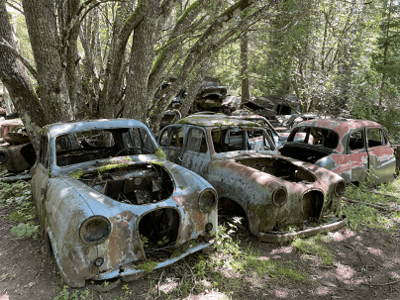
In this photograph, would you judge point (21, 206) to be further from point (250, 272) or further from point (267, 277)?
point (267, 277)

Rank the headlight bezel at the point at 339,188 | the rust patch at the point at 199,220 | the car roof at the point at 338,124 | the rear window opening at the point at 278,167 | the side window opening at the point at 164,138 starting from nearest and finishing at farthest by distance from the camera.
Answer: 1. the rust patch at the point at 199,220
2. the headlight bezel at the point at 339,188
3. the rear window opening at the point at 278,167
4. the car roof at the point at 338,124
5. the side window opening at the point at 164,138

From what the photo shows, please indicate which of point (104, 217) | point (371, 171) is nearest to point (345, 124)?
point (371, 171)

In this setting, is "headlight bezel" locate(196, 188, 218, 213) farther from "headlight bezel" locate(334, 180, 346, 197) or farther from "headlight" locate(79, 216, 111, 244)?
"headlight bezel" locate(334, 180, 346, 197)

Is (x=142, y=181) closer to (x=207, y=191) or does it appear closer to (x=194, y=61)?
(x=207, y=191)

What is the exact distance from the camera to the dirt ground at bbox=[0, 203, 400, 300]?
2840mm

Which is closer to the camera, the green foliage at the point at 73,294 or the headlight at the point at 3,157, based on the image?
the green foliage at the point at 73,294

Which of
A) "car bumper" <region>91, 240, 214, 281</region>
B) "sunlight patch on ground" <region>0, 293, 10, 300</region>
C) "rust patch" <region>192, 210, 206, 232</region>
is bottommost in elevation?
"sunlight patch on ground" <region>0, 293, 10, 300</region>

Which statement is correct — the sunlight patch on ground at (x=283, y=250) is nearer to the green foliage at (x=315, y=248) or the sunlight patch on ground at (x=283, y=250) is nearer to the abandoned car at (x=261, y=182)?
the green foliage at (x=315, y=248)

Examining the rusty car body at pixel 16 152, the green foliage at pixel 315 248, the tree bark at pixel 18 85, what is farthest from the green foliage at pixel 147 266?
the rusty car body at pixel 16 152

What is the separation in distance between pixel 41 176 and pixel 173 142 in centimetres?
279

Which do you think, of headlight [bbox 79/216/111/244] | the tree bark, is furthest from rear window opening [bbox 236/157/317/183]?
the tree bark

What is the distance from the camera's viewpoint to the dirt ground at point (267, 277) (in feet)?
9.32

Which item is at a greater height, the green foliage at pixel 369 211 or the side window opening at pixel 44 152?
the side window opening at pixel 44 152

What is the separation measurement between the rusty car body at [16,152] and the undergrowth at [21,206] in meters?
0.54
